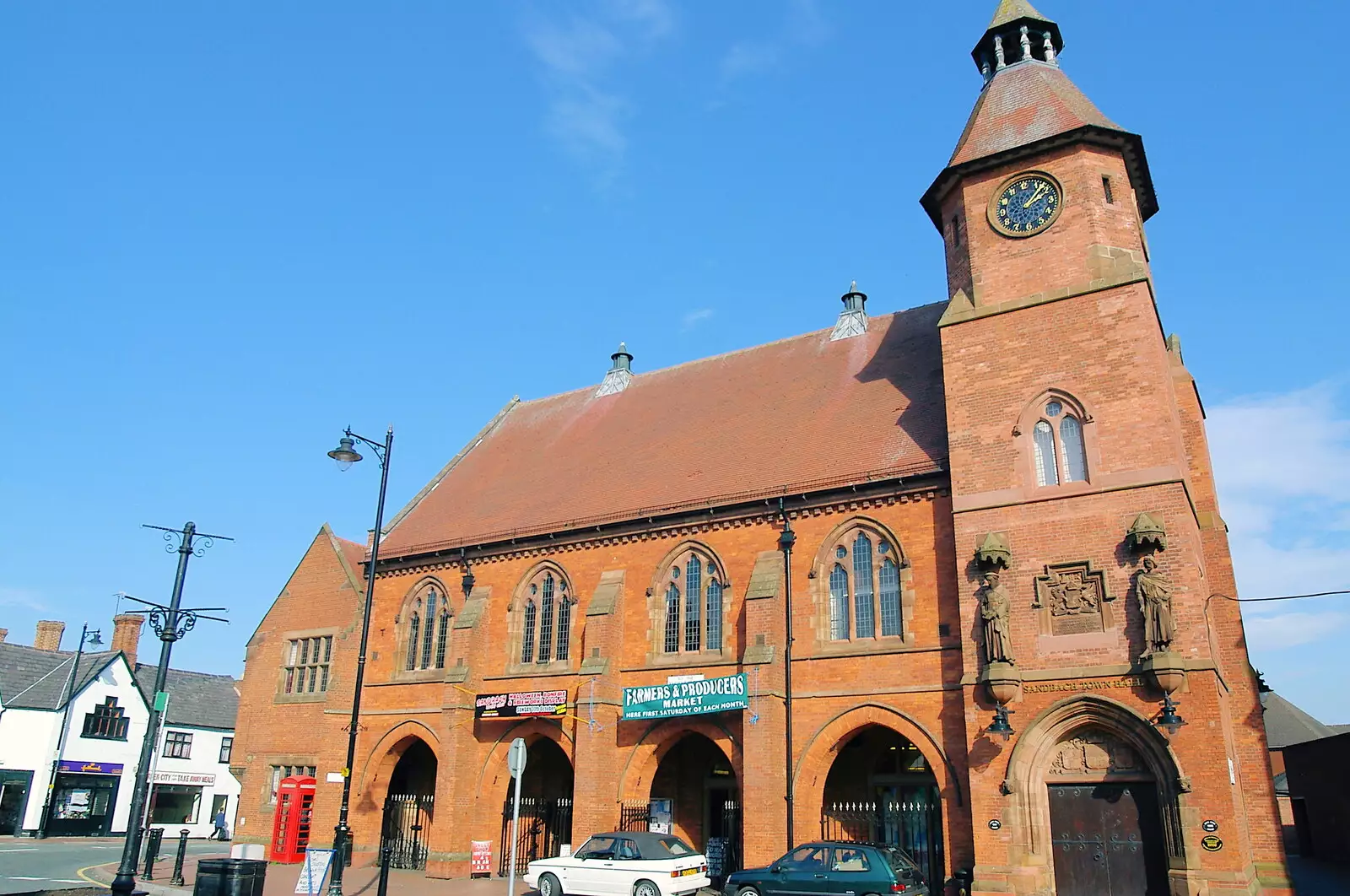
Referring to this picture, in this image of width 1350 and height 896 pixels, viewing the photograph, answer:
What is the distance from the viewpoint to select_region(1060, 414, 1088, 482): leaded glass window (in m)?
20.0

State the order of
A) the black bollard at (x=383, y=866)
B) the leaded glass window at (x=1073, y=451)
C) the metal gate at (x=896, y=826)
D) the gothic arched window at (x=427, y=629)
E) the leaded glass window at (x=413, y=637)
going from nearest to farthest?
the black bollard at (x=383, y=866), the leaded glass window at (x=1073, y=451), the metal gate at (x=896, y=826), the gothic arched window at (x=427, y=629), the leaded glass window at (x=413, y=637)

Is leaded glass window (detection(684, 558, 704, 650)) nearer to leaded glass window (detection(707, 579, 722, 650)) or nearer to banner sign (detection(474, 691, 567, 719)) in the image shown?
leaded glass window (detection(707, 579, 722, 650))

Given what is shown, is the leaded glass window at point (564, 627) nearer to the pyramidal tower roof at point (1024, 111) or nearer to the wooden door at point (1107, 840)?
the wooden door at point (1107, 840)

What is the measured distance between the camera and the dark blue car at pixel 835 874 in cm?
1648

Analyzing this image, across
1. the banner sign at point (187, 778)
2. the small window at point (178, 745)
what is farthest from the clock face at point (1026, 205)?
the small window at point (178, 745)

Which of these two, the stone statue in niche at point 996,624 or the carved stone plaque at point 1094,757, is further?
the stone statue in niche at point 996,624

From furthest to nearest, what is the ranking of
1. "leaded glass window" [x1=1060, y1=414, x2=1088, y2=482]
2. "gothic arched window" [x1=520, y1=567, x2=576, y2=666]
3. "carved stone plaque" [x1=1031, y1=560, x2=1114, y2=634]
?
"gothic arched window" [x1=520, y1=567, x2=576, y2=666] < "leaded glass window" [x1=1060, y1=414, x2=1088, y2=482] < "carved stone plaque" [x1=1031, y1=560, x2=1114, y2=634]

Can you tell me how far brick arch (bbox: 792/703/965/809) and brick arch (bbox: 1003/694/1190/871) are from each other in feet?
6.46

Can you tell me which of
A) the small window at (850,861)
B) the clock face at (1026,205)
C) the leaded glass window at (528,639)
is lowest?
the small window at (850,861)

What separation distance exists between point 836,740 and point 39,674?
130ft

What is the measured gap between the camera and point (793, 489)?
23.4m

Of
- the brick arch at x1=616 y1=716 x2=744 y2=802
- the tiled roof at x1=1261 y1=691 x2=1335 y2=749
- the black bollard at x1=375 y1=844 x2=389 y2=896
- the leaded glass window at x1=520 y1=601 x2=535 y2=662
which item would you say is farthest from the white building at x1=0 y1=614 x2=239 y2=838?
the tiled roof at x1=1261 y1=691 x2=1335 y2=749

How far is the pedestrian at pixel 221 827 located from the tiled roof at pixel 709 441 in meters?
21.8

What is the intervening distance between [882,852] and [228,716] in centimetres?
4538
